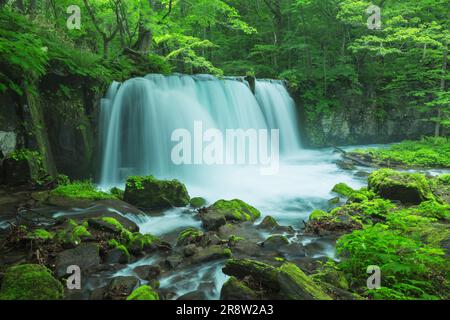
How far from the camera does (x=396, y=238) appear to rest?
418cm

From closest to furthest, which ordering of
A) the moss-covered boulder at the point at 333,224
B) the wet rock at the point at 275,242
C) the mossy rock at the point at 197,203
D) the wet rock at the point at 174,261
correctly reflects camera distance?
the wet rock at the point at 174,261 < the wet rock at the point at 275,242 < the moss-covered boulder at the point at 333,224 < the mossy rock at the point at 197,203

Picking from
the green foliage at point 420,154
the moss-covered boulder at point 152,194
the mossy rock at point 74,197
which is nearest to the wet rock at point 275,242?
the moss-covered boulder at point 152,194

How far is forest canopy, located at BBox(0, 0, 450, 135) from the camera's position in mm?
12578

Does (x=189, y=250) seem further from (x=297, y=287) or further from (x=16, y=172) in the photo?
(x=16, y=172)

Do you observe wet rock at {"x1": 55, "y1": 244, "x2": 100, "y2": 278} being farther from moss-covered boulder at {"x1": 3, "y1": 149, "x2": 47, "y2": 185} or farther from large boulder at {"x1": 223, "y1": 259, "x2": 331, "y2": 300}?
moss-covered boulder at {"x1": 3, "y1": 149, "x2": 47, "y2": 185}

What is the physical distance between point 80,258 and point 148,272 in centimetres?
98

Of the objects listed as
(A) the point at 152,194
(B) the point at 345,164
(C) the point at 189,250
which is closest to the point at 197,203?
(A) the point at 152,194

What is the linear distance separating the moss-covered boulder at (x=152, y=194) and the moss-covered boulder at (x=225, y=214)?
1.01m

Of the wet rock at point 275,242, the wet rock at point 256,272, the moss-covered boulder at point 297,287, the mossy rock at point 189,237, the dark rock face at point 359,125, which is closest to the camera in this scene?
the moss-covered boulder at point 297,287

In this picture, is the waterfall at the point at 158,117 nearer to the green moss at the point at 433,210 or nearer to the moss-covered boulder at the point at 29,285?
the moss-covered boulder at the point at 29,285

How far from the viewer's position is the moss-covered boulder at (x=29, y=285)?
10.9 ft

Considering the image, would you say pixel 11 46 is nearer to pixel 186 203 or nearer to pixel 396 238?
pixel 186 203

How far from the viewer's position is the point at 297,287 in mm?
3334

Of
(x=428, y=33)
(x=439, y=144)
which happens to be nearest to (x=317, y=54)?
(x=428, y=33)
